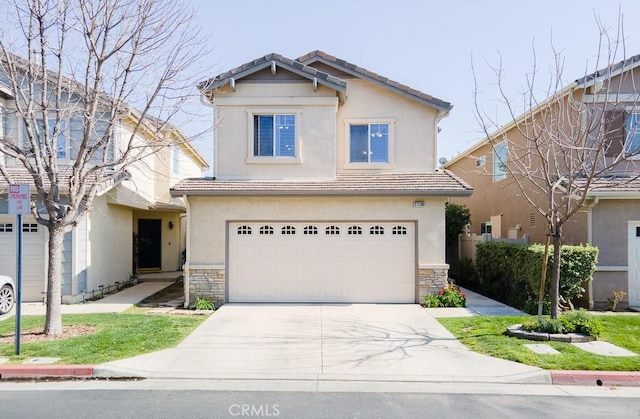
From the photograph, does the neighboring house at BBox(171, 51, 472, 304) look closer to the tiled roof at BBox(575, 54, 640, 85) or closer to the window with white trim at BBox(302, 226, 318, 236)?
the window with white trim at BBox(302, 226, 318, 236)

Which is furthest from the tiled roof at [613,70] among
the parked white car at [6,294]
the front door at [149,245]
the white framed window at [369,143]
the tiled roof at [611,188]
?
the front door at [149,245]

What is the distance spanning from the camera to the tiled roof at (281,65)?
12039mm

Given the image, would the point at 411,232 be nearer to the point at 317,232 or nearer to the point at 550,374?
the point at 317,232

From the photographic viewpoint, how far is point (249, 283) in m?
11.9

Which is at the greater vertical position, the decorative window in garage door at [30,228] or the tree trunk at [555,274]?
the decorative window in garage door at [30,228]

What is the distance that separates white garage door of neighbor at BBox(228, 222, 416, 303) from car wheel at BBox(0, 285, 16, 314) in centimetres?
553

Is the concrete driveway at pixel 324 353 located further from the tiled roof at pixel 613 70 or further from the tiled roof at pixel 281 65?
the tiled roof at pixel 613 70

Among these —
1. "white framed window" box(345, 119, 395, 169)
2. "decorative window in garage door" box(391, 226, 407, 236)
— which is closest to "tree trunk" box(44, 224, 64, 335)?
"white framed window" box(345, 119, 395, 169)

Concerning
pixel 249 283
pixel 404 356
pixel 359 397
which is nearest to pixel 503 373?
pixel 404 356

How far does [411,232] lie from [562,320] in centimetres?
447

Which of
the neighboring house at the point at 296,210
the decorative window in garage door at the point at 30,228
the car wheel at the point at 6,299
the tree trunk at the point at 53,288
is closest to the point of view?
the tree trunk at the point at 53,288

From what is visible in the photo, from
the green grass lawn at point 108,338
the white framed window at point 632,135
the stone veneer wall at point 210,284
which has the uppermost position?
the white framed window at point 632,135

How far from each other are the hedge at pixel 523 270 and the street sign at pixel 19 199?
1122 centimetres

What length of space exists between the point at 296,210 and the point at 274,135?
2.32m
